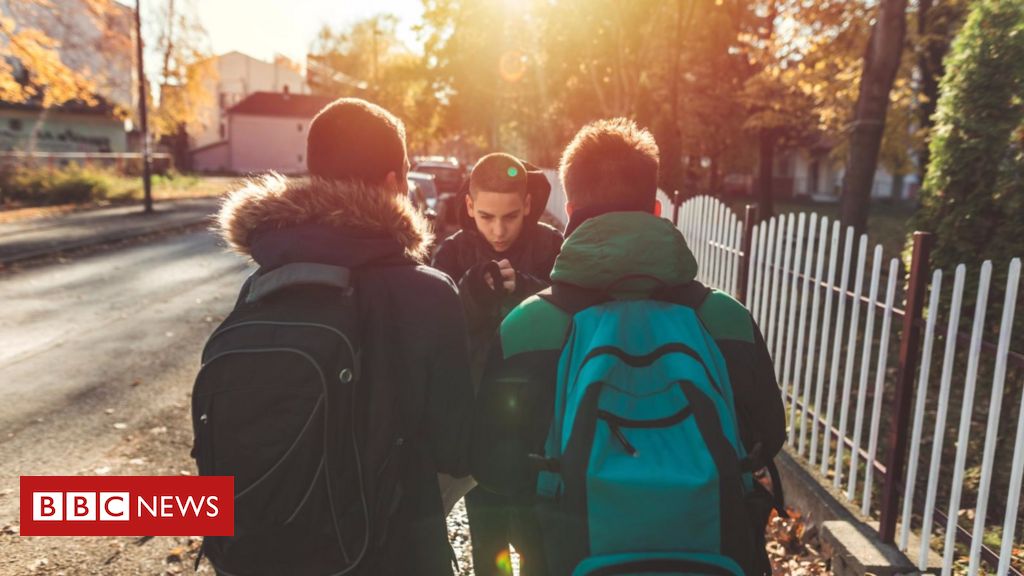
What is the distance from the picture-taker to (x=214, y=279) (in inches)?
526

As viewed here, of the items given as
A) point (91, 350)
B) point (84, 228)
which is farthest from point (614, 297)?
point (84, 228)

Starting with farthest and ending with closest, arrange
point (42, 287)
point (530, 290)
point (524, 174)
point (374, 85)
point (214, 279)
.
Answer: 1. point (374, 85)
2. point (214, 279)
3. point (42, 287)
4. point (524, 174)
5. point (530, 290)

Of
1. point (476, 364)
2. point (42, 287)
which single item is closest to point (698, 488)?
point (476, 364)

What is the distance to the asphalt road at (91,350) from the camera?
18.5 ft

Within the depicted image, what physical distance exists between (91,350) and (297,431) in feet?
25.2

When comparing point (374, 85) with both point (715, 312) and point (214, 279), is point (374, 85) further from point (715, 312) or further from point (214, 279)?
point (715, 312)

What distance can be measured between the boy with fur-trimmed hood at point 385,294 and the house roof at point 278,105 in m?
70.5

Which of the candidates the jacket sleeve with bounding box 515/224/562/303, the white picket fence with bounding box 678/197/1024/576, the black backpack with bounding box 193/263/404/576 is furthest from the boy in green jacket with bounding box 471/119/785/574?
the white picket fence with bounding box 678/197/1024/576

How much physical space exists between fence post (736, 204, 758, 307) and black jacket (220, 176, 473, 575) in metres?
4.80

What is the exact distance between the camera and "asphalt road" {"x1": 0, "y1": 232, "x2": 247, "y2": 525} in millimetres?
5637

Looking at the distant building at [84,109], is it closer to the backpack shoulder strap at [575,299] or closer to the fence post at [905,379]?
the fence post at [905,379]

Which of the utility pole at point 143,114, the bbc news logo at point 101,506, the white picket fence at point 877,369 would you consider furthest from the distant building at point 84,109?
the white picket fence at point 877,369

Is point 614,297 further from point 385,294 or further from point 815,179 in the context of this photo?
point 815,179

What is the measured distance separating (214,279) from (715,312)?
12.8 meters
